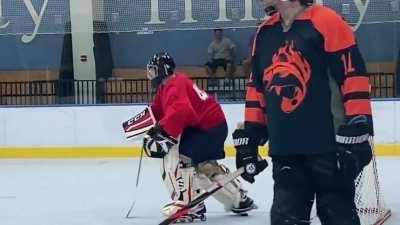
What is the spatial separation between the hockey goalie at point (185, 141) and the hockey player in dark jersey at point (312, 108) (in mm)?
1796

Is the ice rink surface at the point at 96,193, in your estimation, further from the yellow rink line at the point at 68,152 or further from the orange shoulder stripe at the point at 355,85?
the orange shoulder stripe at the point at 355,85

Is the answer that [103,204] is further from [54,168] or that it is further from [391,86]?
[391,86]

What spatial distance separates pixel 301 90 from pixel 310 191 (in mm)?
355

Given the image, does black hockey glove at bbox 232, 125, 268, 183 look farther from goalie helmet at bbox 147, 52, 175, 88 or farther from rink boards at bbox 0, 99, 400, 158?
rink boards at bbox 0, 99, 400, 158

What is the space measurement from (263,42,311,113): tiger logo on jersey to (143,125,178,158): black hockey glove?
1.88m

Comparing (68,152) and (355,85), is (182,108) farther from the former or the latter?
(68,152)

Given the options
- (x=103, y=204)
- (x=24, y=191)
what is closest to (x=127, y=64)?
(x=24, y=191)

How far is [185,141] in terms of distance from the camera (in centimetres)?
489

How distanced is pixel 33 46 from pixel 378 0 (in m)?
4.00

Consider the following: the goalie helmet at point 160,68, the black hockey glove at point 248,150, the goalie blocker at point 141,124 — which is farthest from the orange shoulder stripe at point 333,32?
the goalie blocker at point 141,124

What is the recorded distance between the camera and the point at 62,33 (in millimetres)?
9938

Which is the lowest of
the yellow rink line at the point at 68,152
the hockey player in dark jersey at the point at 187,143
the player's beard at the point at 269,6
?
the yellow rink line at the point at 68,152

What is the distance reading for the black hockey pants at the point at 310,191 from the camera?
286cm

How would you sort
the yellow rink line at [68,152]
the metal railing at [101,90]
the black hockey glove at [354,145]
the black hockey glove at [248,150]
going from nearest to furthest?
1. the black hockey glove at [354,145]
2. the black hockey glove at [248,150]
3. the yellow rink line at [68,152]
4. the metal railing at [101,90]
